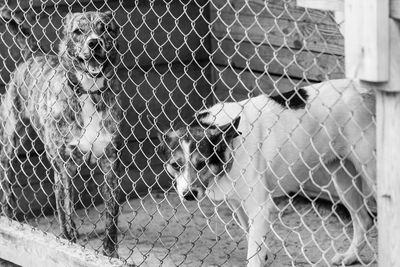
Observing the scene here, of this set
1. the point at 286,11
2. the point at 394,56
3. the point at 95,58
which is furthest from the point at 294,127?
the point at 394,56

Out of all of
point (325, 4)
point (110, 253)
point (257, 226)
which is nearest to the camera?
point (325, 4)

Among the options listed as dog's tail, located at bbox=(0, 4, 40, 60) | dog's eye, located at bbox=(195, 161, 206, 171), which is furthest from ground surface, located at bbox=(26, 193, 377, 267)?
dog's tail, located at bbox=(0, 4, 40, 60)

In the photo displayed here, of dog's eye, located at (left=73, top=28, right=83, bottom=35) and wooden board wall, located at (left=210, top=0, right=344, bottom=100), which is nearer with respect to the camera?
dog's eye, located at (left=73, top=28, right=83, bottom=35)

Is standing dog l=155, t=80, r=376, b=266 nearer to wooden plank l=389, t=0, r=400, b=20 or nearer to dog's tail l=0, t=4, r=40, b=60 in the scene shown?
dog's tail l=0, t=4, r=40, b=60

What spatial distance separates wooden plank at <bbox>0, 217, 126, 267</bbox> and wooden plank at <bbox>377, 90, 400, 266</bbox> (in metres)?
1.53

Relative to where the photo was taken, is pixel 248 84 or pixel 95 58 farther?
pixel 248 84

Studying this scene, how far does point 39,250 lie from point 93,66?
1.18 meters

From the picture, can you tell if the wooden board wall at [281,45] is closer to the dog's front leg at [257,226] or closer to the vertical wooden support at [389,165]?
the dog's front leg at [257,226]

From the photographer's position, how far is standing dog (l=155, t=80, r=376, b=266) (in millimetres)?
4367

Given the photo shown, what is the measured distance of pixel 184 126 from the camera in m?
4.57

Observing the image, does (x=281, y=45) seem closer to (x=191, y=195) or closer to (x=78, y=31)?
(x=78, y=31)

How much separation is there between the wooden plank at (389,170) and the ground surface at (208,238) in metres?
2.03

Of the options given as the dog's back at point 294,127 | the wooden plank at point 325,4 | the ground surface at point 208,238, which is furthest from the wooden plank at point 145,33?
the wooden plank at point 325,4

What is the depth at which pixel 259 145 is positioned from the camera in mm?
4270
